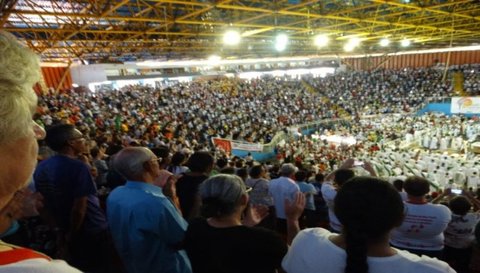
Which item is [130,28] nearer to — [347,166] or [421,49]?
[347,166]

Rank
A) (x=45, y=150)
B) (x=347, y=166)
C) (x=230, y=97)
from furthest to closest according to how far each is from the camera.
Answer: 1. (x=230, y=97)
2. (x=45, y=150)
3. (x=347, y=166)

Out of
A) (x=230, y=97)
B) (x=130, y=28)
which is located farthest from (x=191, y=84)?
(x=130, y=28)

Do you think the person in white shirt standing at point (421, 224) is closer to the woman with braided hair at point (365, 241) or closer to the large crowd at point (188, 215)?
the large crowd at point (188, 215)

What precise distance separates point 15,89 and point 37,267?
37 centimetres

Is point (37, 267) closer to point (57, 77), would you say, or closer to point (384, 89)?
point (57, 77)

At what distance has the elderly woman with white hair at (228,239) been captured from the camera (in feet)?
4.93

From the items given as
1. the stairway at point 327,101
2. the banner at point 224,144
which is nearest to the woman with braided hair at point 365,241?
the banner at point 224,144

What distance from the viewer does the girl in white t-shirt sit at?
315cm

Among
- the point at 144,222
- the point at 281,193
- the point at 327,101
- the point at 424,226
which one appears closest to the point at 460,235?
the point at 424,226

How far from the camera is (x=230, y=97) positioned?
82.5 ft

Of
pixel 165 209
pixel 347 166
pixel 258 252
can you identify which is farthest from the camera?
pixel 347 166

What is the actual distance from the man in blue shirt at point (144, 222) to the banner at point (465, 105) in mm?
25738

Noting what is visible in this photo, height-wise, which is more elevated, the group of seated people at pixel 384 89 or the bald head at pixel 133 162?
the bald head at pixel 133 162

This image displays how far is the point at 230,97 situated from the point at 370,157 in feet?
44.2
